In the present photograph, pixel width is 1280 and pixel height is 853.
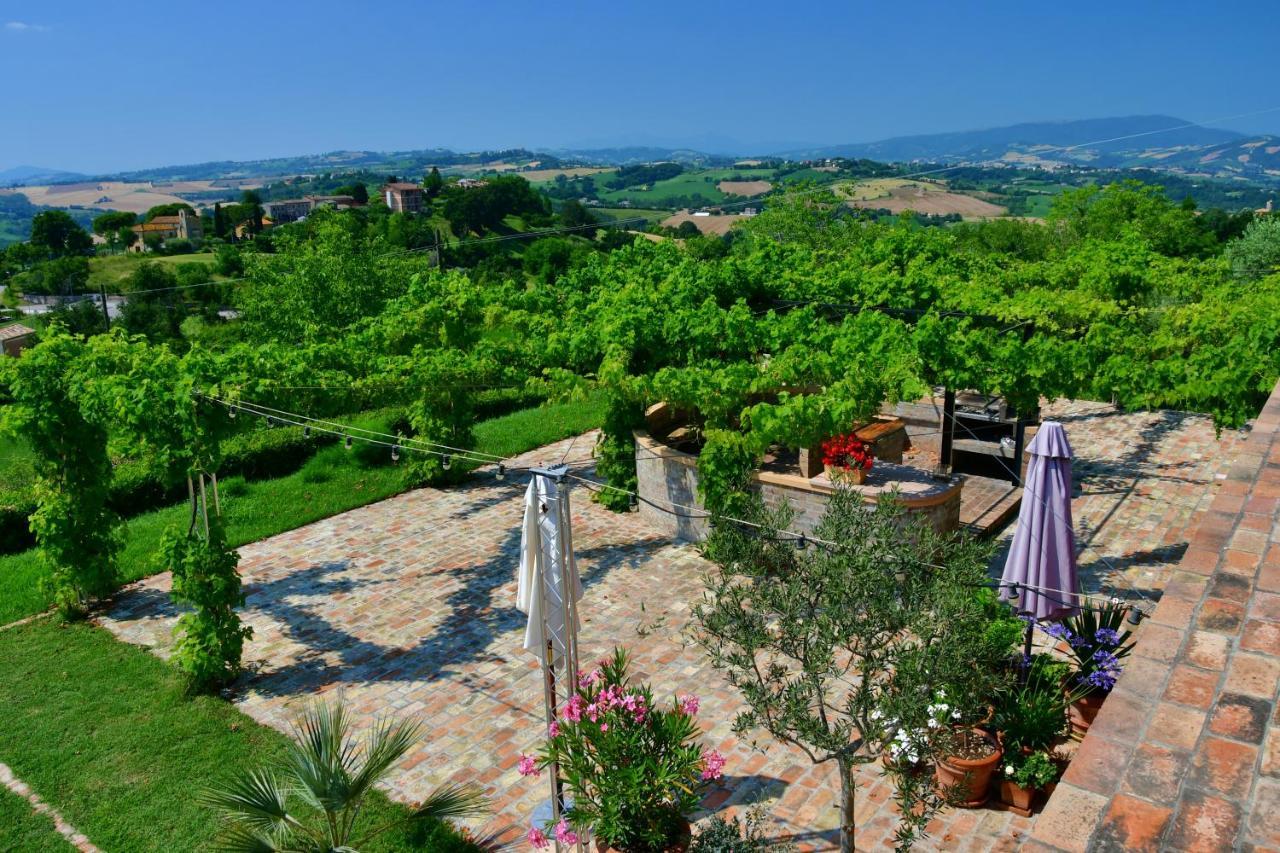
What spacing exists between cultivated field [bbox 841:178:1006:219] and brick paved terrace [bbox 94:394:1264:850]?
53.6 m

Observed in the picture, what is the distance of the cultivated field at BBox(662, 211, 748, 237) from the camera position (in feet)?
265

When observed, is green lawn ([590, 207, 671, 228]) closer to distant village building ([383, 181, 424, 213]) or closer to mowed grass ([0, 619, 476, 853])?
distant village building ([383, 181, 424, 213])

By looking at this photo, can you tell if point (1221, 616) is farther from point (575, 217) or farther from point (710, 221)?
point (575, 217)

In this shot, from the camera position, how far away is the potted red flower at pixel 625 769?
22.1 ft

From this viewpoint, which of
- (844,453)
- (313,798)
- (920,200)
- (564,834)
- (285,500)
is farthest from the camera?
(920,200)

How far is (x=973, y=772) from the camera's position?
798 centimetres

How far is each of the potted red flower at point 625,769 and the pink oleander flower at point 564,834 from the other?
1 centimetres

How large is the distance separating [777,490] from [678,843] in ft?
23.0

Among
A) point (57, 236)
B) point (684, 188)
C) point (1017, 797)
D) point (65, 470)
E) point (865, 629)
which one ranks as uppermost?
point (684, 188)

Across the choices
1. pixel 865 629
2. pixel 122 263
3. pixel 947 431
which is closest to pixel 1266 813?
pixel 865 629

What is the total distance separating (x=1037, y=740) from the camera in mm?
8211

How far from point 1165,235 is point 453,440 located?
30695 mm

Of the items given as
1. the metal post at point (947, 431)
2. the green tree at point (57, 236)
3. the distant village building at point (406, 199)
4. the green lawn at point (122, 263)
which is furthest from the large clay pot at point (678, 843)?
the green tree at point (57, 236)

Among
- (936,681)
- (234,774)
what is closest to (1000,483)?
(936,681)
